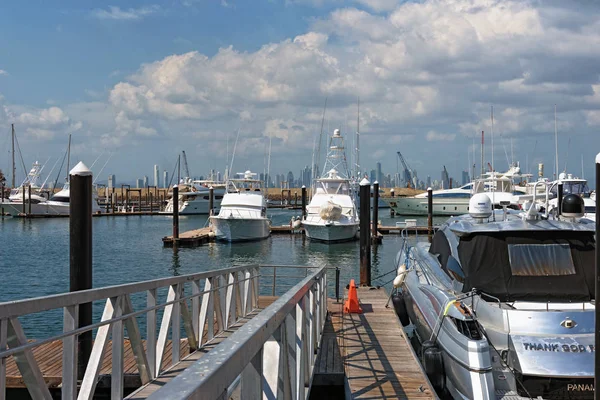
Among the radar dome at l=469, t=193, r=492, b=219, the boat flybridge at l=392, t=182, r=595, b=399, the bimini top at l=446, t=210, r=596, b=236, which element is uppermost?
the radar dome at l=469, t=193, r=492, b=219

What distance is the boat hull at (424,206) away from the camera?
2955 inches

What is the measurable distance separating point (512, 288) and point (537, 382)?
1548mm

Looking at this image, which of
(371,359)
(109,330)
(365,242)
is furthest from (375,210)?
(109,330)

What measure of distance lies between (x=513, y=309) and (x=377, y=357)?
245cm

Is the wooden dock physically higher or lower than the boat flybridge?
lower

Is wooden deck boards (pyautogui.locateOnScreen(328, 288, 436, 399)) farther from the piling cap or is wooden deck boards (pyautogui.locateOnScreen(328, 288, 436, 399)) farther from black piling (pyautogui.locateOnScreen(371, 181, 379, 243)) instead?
black piling (pyautogui.locateOnScreen(371, 181, 379, 243))

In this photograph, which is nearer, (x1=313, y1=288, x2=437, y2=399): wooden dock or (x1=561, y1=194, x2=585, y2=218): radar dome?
(x1=313, y1=288, x2=437, y2=399): wooden dock


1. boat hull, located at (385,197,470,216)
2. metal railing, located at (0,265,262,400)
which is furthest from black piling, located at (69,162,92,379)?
boat hull, located at (385,197,470,216)

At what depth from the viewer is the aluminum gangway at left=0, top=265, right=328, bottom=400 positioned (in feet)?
7.84

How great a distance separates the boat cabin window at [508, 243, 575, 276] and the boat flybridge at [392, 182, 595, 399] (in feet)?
0.04

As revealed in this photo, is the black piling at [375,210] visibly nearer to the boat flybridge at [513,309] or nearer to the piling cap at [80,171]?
the boat flybridge at [513,309]

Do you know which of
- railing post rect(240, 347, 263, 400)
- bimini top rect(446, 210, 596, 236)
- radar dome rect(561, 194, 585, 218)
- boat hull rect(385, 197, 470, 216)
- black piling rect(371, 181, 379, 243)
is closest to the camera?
railing post rect(240, 347, 263, 400)

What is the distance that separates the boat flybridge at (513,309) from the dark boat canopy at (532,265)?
13 mm

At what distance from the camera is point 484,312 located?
7824 millimetres
